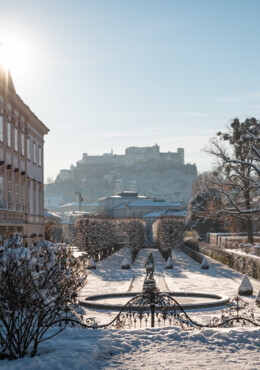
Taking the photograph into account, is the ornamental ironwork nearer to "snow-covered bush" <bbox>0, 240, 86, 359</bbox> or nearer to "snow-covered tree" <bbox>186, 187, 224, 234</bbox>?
"snow-covered bush" <bbox>0, 240, 86, 359</bbox>

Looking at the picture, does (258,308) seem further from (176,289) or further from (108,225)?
(108,225)

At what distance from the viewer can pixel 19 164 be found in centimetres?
3503

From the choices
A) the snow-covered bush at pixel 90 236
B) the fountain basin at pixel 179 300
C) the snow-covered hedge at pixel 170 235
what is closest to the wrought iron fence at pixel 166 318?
the fountain basin at pixel 179 300

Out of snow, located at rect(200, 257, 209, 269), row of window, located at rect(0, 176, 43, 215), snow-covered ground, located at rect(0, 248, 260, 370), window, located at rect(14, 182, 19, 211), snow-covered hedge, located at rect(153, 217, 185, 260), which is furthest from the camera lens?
snow-covered hedge, located at rect(153, 217, 185, 260)

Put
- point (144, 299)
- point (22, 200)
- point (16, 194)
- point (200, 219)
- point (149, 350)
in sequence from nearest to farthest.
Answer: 1. point (149, 350)
2. point (144, 299)
3. point (16, 194)
4. point (22, 200)
5. point (200, 219)

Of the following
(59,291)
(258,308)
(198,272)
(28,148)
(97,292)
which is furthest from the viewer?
(28,148)

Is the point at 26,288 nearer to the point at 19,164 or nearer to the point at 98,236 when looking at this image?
the point at 19,164

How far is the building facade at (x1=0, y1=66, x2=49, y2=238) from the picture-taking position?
31281 mm

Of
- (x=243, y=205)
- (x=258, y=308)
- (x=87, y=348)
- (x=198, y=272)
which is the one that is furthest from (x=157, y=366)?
(x=243, y=205)

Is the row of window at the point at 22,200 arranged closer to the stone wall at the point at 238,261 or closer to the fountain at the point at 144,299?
the fountain at the point at 144,299

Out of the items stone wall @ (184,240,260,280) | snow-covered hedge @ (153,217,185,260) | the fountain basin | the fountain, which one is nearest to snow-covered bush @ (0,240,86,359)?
the fountain

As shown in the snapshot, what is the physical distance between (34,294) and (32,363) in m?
1.14

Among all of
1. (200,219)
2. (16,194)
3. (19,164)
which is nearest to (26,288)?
(16,194)

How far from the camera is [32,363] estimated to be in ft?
29.5
